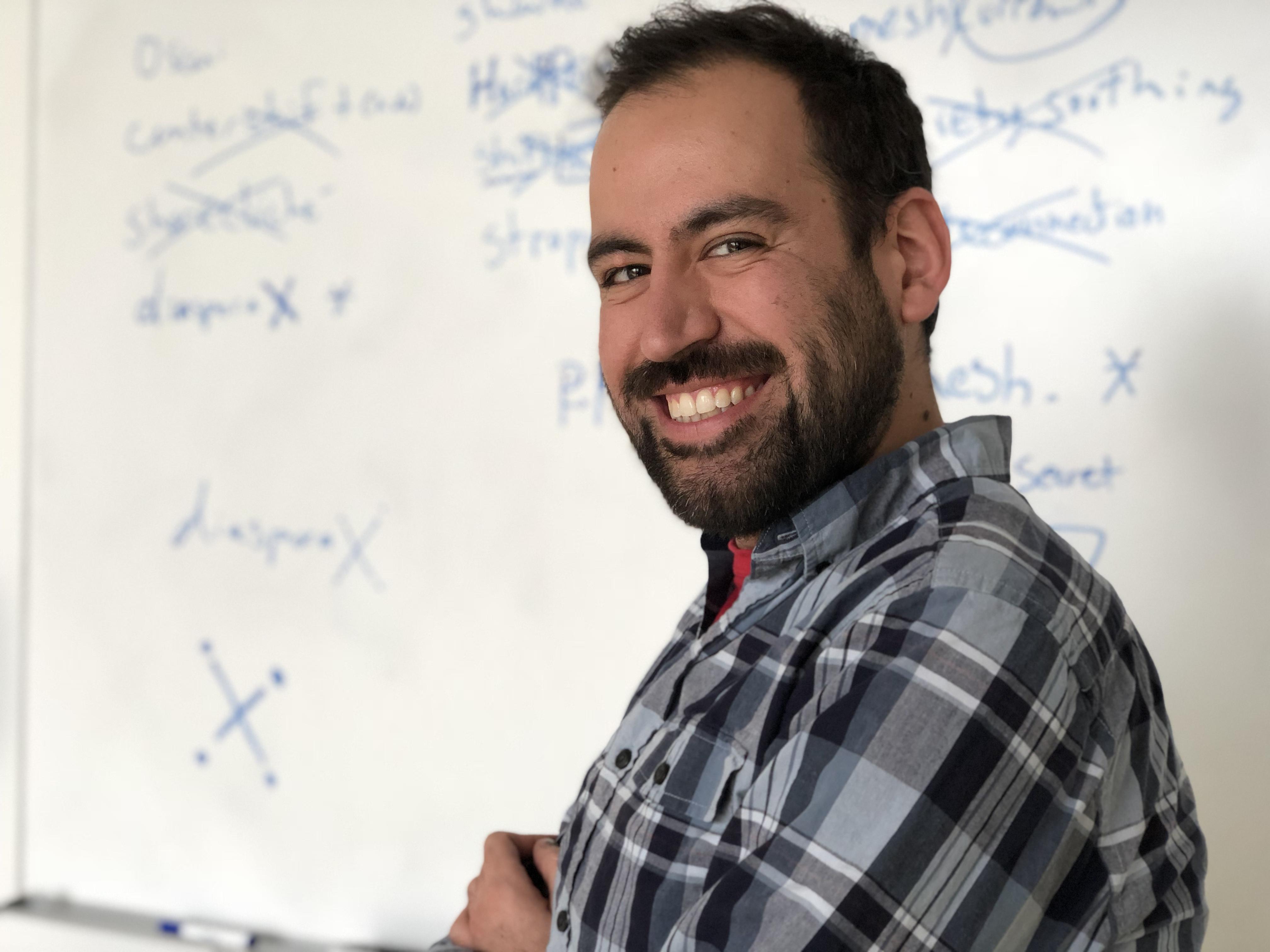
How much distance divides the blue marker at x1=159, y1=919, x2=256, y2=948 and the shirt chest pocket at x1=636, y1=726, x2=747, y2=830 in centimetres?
104

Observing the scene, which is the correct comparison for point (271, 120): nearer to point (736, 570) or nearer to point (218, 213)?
point (218, 213)

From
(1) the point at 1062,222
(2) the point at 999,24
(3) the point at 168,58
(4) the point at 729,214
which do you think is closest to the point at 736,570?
(4) the point at 729,214

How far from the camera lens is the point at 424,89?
1349 mm

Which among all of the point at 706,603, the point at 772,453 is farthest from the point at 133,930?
the point at 772,453

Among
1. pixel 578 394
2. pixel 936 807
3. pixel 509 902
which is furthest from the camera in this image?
pixel 578 394

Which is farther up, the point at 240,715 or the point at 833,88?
the point at 833,88

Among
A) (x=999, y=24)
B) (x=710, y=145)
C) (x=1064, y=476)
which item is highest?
(x=999, y=24)

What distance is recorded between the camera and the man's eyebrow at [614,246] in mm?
699

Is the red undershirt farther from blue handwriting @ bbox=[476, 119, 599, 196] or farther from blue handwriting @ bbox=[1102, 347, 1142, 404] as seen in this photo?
blue handwriting @ bbox=[476, 119, 599, 196]

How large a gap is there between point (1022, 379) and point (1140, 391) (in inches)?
4.5

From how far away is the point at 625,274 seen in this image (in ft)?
2.48

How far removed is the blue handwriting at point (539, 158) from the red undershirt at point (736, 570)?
63cm

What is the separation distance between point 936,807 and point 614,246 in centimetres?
42

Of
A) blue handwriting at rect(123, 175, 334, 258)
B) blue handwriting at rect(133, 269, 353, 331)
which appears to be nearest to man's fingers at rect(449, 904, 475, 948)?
blue handwriting at rect(133, 269, 353, 331)
